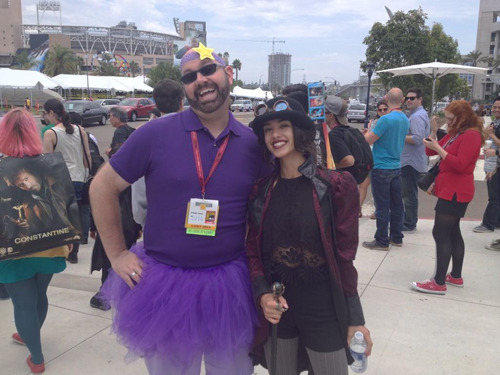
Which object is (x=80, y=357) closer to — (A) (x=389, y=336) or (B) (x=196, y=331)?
(B) (x=196, y=331)

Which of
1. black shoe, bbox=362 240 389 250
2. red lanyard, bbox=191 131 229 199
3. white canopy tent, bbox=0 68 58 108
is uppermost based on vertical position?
white canopy tent, bbox=0 68 58 108

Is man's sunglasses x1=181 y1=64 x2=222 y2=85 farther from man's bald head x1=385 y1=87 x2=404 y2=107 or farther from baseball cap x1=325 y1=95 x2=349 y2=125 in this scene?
man's bald head x1=385 y1=87 x2=404 y2=107

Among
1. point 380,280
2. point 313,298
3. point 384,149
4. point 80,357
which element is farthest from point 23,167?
point 384,149

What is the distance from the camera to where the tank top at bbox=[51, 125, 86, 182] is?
4953 millimetres

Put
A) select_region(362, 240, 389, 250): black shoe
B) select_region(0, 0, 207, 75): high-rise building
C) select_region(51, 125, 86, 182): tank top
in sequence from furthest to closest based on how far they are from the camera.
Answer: select_region(0, 0, 207, 75): high-rise building, select_region(362, 240, 389, 250): black shoe, select_region(51, 125, 86, 182): tank top

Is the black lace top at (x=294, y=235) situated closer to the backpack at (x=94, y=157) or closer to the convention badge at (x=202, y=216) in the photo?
the convention badge at (x=202, y=216)

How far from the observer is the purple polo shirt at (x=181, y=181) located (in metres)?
1.91

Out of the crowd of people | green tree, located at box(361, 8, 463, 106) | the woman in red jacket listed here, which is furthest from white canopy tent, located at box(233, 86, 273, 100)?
the crowd of people

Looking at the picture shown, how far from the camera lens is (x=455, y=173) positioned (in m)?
3.95

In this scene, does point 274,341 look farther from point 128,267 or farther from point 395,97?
point 395,97

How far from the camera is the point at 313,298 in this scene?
1.94 meters

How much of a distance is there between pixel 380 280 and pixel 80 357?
308 centimetres

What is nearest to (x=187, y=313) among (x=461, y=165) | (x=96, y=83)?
(x=461, y=165)

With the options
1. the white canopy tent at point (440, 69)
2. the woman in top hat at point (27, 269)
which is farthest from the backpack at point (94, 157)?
the white canopy tent at point (440, 69)
